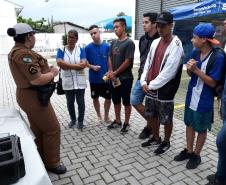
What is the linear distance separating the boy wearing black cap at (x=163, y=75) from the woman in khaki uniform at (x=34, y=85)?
1379mm

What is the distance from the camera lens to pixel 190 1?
12961 mm

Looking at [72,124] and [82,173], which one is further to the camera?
[72,124]

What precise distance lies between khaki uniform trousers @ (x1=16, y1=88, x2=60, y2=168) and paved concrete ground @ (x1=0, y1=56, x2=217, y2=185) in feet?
0.98

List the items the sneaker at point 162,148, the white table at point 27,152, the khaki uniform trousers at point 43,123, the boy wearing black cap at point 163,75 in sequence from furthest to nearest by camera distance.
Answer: the sneaker at point 162,148, the boy wearing black cap at point 163,75, the khaki uniform trousers at point 43,123, the white table at point 27,152

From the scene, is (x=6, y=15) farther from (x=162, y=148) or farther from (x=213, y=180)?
(x=213, y=180)

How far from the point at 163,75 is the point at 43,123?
1.67 meters

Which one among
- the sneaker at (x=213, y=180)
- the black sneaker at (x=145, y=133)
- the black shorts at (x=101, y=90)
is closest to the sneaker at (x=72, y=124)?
the black shorts at (x=101, y=90)

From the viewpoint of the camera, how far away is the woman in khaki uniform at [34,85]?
2812 mm

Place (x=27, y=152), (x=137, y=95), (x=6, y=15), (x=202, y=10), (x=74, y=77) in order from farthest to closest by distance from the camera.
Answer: (x=6, y=15) < (x=202, y=10) < (x=74, y=77) < (x=137, y=95) < (x=27, y=152)

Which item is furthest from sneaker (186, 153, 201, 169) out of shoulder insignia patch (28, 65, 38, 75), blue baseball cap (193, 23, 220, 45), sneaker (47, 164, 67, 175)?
shoulder insignia patch (28, 65, 38, 75)

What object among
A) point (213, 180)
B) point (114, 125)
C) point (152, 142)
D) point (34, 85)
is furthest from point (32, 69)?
A: point (114, 125)

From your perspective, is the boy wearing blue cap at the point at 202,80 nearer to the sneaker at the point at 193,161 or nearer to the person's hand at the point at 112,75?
the sneaker at the point at 193,161

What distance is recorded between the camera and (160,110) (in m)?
3.64

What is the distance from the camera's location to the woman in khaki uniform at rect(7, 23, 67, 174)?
2.81 m
